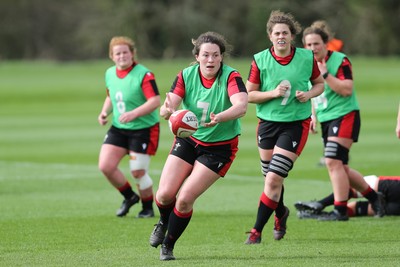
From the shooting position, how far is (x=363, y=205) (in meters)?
11.6

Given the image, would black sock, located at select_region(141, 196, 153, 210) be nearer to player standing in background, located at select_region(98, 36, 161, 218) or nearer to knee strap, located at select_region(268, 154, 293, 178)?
player standing in background, located at select_region(98, 36, 161, 218)

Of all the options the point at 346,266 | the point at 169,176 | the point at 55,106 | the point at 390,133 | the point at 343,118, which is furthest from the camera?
the point at 55,106

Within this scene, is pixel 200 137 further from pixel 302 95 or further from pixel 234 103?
pixel 302 95

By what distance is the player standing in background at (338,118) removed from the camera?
36.7ft

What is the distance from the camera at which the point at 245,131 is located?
83.6 ft

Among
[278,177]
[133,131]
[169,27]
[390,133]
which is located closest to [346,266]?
[278,177]

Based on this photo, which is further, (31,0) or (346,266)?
(31,0)

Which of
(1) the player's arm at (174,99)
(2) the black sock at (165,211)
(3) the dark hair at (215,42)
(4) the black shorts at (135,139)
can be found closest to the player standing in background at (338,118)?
(4) the black shorts at (135,139)

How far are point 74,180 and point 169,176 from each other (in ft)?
23.8

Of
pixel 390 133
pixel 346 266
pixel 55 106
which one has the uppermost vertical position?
pixel 346 266

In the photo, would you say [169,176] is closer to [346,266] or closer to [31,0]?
[346,266]

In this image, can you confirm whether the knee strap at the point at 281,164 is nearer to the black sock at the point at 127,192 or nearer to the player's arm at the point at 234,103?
the player's arm at the point at 234,103

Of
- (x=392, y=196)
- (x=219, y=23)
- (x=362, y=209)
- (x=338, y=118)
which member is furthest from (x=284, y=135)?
(x=219, y=23)

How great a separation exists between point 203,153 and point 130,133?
3245 millimetres
